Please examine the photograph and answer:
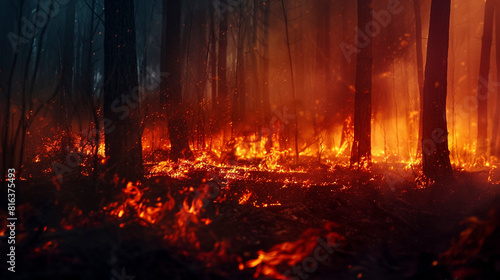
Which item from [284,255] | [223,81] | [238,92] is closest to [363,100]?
[223,81]

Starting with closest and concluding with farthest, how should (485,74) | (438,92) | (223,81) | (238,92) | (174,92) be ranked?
(438,92)
(174,92)
(485,74)
(223,81)
(238,92)

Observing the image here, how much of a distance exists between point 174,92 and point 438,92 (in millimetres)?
7961

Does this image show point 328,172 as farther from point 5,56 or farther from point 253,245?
point 5,56

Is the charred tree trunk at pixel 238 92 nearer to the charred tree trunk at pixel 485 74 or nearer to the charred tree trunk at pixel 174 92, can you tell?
the charred tree trunk at pixel 174 92

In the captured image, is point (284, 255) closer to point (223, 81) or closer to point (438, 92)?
point (438, 92)

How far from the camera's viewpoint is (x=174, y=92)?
11578 millimetres

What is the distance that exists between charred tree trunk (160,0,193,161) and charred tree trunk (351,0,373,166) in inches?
219

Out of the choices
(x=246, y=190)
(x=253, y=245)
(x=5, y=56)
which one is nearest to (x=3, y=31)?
(x=5, y=56)

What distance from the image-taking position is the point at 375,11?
2094 centimetres

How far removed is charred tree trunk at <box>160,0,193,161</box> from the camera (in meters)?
11.4

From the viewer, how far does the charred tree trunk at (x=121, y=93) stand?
22.1ft

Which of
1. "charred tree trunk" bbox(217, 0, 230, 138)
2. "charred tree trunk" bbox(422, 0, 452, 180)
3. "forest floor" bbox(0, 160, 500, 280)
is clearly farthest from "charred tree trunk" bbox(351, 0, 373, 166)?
"charred tree trunk" bbox(217, 0, 230, 138)

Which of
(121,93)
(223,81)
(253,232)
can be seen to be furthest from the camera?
(223,81)

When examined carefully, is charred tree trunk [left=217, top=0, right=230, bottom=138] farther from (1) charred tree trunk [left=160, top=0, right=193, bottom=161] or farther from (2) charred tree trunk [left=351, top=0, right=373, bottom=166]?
(2) charred tree trunk [left=351, top=0, right=373, bottom=166]
